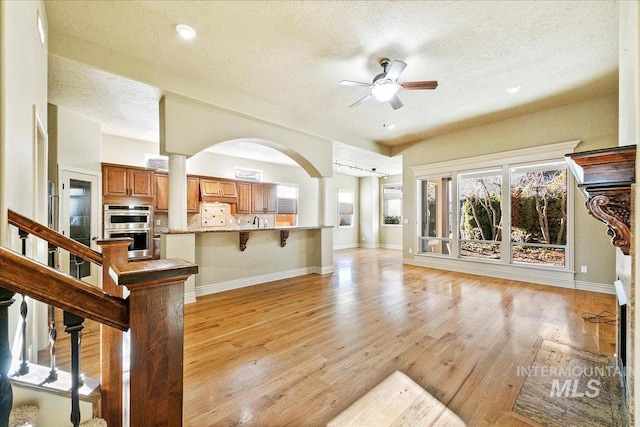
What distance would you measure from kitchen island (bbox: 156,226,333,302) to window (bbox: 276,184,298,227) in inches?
113

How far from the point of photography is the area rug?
1.68 metres

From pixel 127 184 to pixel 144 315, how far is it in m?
5.57

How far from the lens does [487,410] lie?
1737 millimetres

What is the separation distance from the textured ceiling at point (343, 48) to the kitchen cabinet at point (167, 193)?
1.59 metres

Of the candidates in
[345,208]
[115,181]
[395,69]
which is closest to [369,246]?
[345,208]

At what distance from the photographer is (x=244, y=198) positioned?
7.31 metres

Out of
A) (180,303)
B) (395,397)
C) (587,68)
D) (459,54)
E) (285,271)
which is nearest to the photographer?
(180,303)

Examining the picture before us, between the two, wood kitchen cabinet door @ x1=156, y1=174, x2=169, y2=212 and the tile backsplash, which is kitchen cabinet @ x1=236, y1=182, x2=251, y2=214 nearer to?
the tile backsplash

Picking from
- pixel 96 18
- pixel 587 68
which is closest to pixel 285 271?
pixel 96 18

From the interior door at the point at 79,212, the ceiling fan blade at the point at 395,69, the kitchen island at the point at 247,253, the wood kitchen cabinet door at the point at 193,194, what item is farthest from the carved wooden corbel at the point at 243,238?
the ceiling fan blade at the point at 395,69

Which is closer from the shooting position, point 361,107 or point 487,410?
point 487,410

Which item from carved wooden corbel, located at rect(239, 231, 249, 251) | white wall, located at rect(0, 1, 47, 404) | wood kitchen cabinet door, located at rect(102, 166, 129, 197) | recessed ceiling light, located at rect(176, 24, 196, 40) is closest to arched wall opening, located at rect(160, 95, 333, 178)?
recessed ceiling light, located at rect(176, 24, 196, 40)

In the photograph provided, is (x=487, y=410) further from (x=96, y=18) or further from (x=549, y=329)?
(x=96, y=18)

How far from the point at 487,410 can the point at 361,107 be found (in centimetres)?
427
